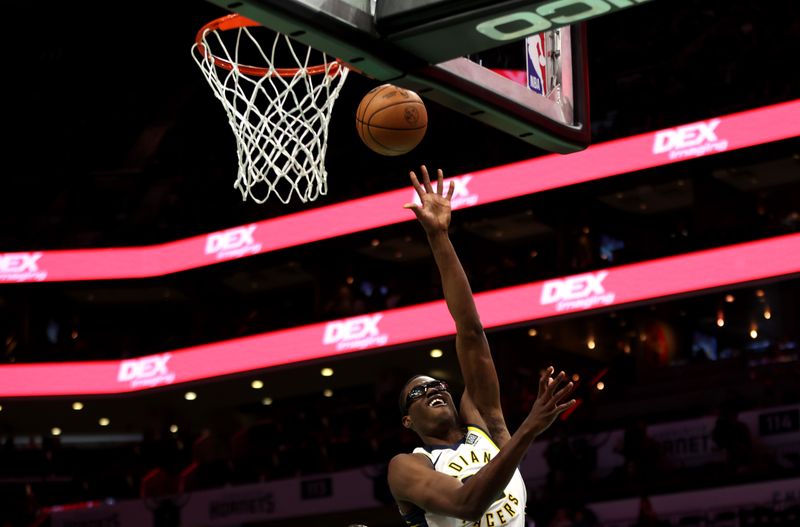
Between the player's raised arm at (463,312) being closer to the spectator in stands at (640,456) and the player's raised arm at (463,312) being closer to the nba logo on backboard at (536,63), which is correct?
the nba logo on backboard at (536,63)

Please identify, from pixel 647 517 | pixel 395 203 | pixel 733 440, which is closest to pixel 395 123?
pixel 647 517

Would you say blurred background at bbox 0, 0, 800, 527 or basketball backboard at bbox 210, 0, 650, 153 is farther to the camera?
blurred background at bbox 0, 0, 800, 527

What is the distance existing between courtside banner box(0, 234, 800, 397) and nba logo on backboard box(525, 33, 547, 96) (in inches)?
320

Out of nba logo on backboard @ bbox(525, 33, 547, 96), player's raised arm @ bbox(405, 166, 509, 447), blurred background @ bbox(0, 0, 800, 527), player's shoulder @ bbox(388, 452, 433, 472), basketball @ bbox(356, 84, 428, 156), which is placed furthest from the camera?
blurred background @ bbox(0, 0, 800, 527)

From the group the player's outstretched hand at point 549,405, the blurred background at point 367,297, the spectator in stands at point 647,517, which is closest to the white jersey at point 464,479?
the player's outstretched hand at point 549,405

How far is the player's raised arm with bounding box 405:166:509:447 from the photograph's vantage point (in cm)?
425

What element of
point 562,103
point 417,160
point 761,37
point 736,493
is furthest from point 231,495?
point 562,103

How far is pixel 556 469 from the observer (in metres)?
12.5

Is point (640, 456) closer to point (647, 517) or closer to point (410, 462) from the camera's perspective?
point (647, 517)

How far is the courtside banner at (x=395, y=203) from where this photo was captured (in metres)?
12.9

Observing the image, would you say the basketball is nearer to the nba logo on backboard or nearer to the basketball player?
the nba logo on backboard

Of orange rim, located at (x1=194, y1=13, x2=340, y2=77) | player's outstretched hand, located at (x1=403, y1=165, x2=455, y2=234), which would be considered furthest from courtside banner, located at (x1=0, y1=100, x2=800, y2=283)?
player's outstretched hand, located at (x1=403, y1=165, x2=455, y2=234)

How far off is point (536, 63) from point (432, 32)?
0.98m

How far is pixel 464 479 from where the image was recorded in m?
3.99
